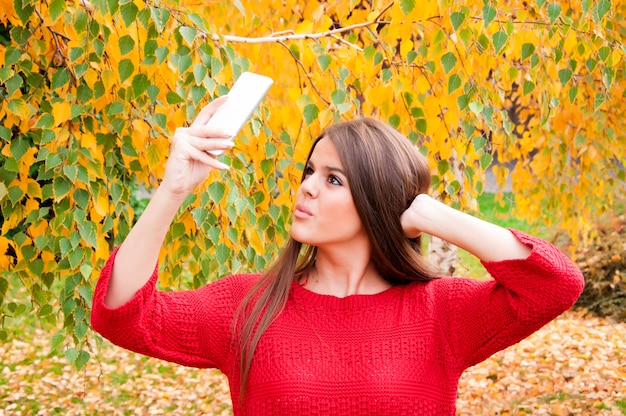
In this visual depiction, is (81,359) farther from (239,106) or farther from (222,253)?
(239,106)

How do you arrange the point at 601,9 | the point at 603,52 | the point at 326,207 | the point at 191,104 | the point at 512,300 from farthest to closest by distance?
the point at 603,52
the point at 601,9
the point at 191,104
the point at 326,207
the point at 512,300

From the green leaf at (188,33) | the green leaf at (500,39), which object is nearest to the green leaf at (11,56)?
the green leaf at (188,33)

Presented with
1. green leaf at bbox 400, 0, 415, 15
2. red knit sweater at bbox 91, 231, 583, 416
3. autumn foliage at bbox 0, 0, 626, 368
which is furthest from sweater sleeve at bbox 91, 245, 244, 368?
green leaf at bbox 400, 0, 415, 15

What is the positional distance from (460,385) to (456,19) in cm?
369

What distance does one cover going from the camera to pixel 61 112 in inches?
81.6

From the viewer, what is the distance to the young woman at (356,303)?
1.65 m

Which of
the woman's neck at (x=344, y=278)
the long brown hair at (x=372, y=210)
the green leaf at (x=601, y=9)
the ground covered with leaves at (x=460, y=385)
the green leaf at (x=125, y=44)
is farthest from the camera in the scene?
the ground covered with leaves at (x=460, y=385)

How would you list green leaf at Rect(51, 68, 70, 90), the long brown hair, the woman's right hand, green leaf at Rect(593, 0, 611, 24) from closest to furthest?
the woman's right hand
the long brown hair
green leaf at Rect(51, 68, 70, 90)
green leaf at Rect(593, 0, 611, 24)

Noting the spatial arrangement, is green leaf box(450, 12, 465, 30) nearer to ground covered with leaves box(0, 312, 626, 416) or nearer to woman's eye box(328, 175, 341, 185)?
woman's eye box(328, 175, 341, 185)

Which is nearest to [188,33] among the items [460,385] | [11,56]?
[11,56]

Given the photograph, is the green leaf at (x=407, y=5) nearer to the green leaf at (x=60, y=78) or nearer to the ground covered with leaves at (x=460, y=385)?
the green leaf at (x=60, y=78)

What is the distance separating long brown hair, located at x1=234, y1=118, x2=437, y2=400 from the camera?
5.82ft

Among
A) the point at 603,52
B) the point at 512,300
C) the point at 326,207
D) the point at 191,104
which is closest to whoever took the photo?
the point at 512,300

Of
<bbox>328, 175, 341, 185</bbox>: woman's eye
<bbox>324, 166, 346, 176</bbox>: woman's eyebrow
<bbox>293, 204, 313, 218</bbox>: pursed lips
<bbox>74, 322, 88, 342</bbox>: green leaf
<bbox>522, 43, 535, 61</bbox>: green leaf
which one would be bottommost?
<bbox>74, 322, 88, 342</bbox>: green leaf
